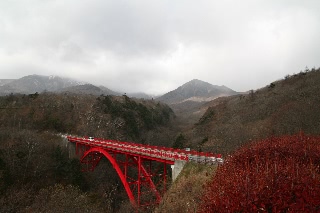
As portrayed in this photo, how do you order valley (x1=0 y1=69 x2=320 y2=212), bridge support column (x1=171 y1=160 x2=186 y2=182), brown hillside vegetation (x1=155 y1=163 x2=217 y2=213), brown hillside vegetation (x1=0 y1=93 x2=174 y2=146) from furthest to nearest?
brown hillside vegetation (x1=0 y1=93 x2=174 y2=146)
valley (x1=0 y1=69 x2=320 y2=212)
bridge support column (x1=171 y1=160 x2=186 y2=182)
brown hillside vegetation (x1=155 y1=163 x2=217 y2=213)

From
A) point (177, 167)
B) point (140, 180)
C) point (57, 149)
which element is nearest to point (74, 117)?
point (57, 149)

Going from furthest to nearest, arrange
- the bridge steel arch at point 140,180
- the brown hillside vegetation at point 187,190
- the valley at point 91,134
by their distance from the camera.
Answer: the valley at point 91,134 < the bridge steel arch at point 140,180 < the brown hillside vegetation at point 187,190

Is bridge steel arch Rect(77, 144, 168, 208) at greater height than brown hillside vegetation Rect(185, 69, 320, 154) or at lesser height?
lesser

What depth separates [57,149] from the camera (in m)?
46.0

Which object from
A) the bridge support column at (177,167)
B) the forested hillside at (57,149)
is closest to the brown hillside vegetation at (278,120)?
the bridge support column at (177,167)

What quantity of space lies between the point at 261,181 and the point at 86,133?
2457 inches

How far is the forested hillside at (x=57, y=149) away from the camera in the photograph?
109ft

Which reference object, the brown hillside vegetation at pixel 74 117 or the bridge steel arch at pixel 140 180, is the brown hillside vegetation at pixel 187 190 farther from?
the brown hillside vegetation at pixel 74 117

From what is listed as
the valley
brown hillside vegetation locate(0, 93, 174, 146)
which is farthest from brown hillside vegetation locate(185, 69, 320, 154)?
brown hillside vegetation locate(0, 93, 174, 146)

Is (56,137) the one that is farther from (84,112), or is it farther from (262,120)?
(262,120)

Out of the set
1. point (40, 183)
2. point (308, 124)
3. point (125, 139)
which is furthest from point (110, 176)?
point (308, 124)

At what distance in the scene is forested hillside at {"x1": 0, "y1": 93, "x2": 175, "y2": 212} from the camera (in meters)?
33.2

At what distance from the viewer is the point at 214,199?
11227 millimetres

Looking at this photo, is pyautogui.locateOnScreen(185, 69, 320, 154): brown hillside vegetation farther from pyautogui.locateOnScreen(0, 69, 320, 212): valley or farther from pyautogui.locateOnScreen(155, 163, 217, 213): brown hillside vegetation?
pyautogui.locateOnScreen(155, 163, 217, 213): brown hillside vegetation
